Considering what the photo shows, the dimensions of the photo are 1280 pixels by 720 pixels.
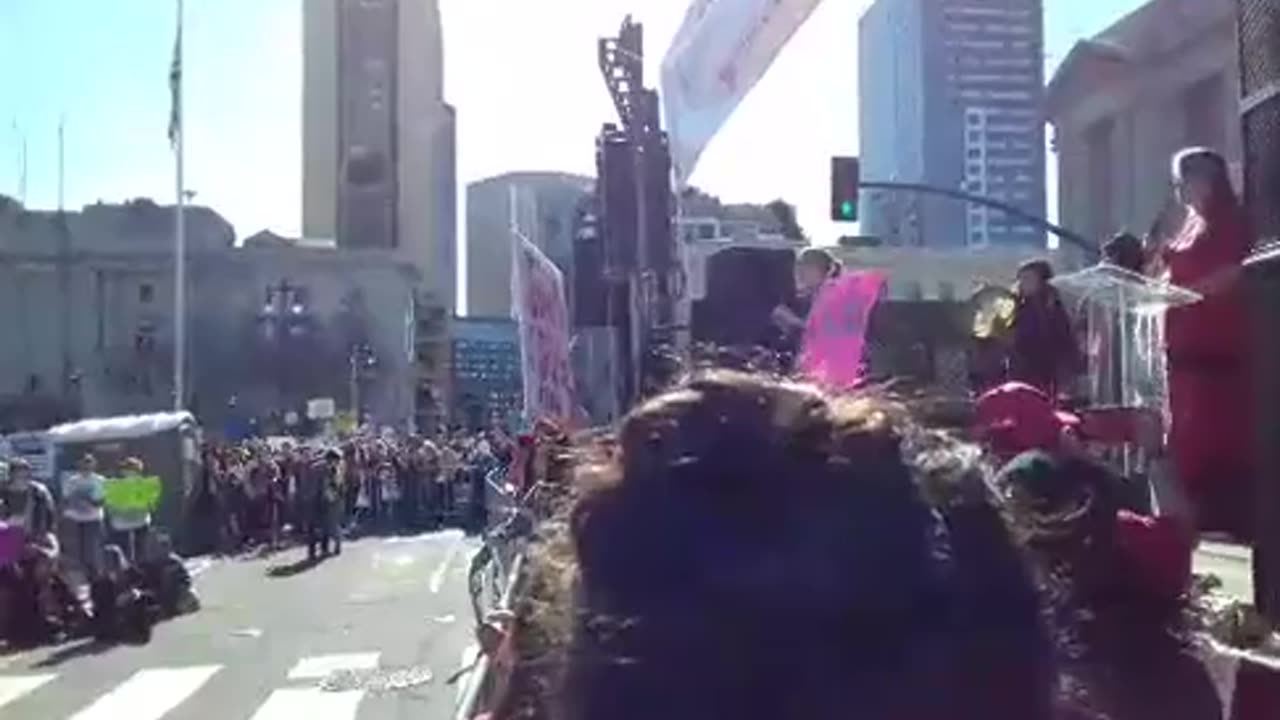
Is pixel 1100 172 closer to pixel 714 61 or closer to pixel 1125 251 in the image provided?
pixel 714 61

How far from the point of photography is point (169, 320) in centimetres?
9444

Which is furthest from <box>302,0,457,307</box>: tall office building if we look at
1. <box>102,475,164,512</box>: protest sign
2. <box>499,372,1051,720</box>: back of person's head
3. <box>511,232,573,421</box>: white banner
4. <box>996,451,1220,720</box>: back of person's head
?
<box>499,372,1051,720</box>: back of person's head

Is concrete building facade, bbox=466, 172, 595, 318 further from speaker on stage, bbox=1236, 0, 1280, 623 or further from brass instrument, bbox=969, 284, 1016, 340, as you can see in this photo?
speaker on stage, bbox=1236, 0, 1280, 623

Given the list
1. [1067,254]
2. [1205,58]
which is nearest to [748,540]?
[1205,58]

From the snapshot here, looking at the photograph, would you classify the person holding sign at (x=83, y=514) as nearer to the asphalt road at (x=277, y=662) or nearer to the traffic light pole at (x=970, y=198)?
the asphalt road at (x=277, y=662)

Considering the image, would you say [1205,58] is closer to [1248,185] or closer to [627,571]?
[1248,185]

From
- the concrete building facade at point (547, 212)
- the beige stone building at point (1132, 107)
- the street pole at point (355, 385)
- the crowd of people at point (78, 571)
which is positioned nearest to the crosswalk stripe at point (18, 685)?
the crowd of people at point (78, 571)

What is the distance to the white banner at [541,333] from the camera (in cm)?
852

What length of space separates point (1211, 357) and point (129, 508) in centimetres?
1627

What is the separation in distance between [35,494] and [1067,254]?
2374 centimetres

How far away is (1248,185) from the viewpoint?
9.95 feet

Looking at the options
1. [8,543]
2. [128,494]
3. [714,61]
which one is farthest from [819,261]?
[128,494]

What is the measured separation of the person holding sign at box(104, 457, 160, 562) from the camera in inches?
712

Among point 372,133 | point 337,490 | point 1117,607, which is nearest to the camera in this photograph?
point 1117,607
